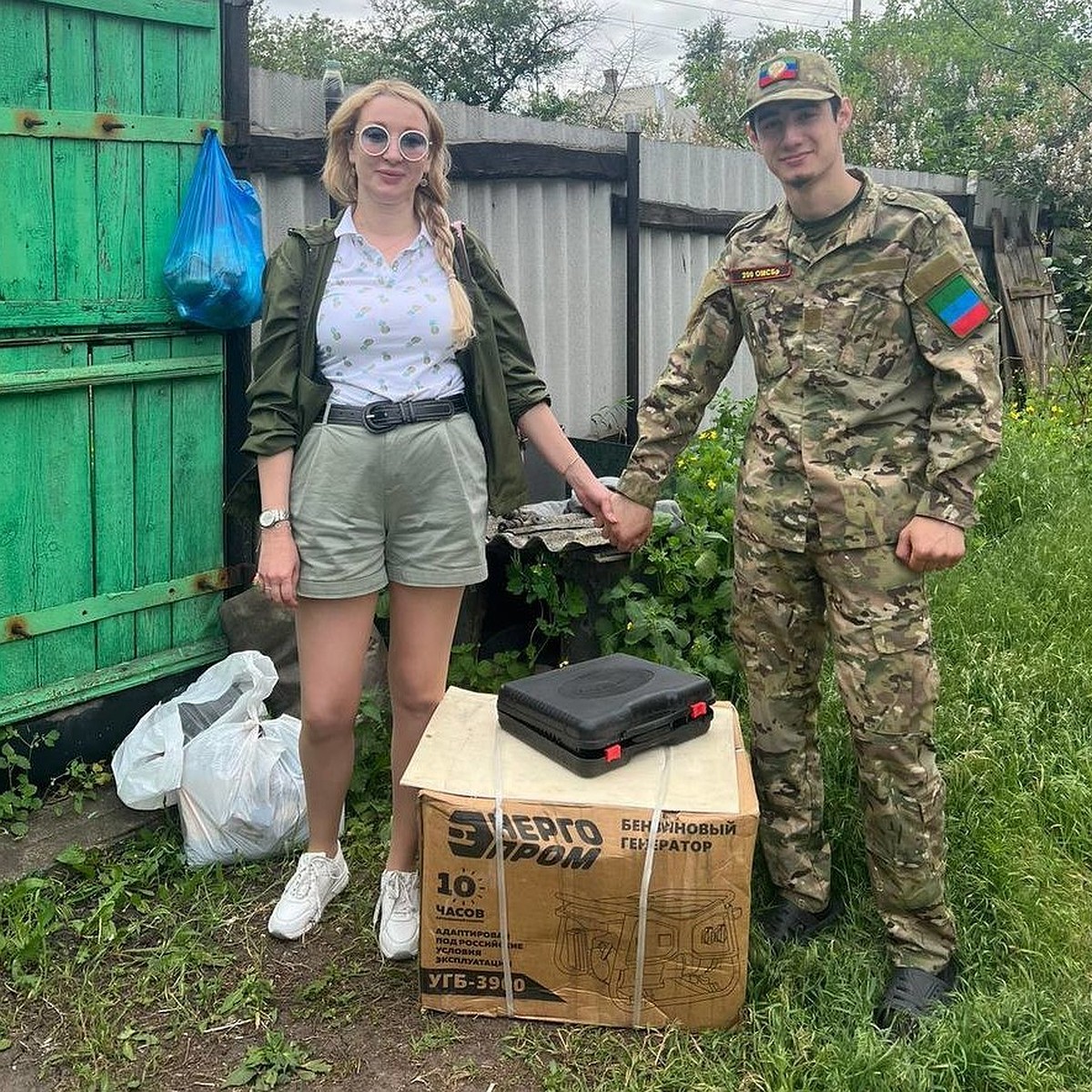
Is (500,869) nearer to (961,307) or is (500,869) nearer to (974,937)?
(974,937)

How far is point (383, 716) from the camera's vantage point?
3.88m

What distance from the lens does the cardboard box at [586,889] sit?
2496 mm

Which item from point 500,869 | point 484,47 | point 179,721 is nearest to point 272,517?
point 500,869

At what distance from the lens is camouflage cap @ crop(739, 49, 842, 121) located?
2.51m

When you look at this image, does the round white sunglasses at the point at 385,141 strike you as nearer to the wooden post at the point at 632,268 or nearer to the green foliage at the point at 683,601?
the green foliage at the point at 683,601

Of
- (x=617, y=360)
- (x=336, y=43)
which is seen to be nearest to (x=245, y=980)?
(x=617, y=360)

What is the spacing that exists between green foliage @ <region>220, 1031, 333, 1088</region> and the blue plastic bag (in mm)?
2190

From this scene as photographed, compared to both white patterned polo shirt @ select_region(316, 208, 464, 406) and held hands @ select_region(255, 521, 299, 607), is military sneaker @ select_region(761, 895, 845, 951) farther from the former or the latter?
white patterned polo shirt @ select_region(316, 208, 464, 406)

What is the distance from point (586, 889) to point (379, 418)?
116cm

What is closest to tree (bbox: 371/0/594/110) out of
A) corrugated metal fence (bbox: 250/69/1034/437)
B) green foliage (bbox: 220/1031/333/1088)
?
corrugated metal fence (bbox: 250/69/1034/437)

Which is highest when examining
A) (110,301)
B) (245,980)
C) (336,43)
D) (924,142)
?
(336,43)

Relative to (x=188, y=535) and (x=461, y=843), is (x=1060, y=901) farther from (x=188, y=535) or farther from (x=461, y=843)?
(x=188, y=535)

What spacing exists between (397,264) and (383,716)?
5.40ft

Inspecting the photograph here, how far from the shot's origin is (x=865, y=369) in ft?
8.45
